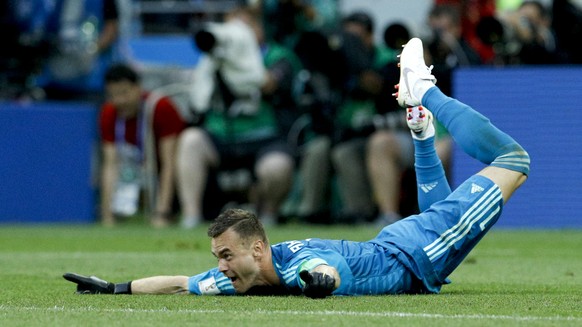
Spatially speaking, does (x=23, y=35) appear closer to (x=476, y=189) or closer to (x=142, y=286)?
(x=142, y=286)

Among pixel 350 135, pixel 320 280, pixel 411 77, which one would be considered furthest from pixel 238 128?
pixel 320 280

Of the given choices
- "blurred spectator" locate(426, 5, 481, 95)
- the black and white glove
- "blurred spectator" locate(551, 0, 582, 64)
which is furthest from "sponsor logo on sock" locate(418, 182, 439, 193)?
"blurred spectator" locate(551, 0, 582, 64)

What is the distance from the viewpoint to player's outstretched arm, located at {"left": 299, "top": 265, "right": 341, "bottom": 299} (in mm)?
5809

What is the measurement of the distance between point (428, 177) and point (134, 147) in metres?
8.01

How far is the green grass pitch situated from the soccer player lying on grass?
0.11 m

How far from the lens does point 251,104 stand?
556 inches

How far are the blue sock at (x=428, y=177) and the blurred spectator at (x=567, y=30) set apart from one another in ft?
24.1

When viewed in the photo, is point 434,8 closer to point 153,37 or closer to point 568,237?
point 568,237

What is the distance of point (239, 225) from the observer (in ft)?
20.0

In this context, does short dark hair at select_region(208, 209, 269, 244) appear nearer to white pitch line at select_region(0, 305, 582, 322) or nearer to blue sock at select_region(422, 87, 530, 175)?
white pitch line at select_region(0, 305, 582, 322)

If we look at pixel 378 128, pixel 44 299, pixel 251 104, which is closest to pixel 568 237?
pixel 378 128

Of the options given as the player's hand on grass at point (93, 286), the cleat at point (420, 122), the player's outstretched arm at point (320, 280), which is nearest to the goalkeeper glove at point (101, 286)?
the player's hand on grass at point (93, 286)

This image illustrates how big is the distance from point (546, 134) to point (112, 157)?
4693 millimetres

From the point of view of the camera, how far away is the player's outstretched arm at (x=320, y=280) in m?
5.81
